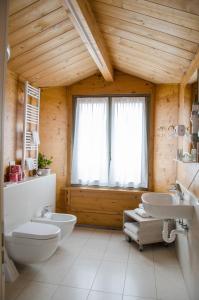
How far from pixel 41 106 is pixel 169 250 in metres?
2.93

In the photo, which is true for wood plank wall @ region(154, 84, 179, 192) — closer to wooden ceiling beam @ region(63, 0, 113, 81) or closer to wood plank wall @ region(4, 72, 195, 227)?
wood plank wall @ region(4, 72, 195, 227)

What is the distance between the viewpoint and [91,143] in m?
3.90

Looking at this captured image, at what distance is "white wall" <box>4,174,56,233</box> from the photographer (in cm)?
249

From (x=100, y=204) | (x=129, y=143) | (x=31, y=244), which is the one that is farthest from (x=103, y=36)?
(x=100, y=204)

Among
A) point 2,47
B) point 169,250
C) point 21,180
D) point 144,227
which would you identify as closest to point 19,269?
point 21,180

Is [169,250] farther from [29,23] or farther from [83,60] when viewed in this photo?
[29,23]

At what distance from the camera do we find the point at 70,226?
289 cm

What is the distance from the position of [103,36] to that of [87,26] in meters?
0.59

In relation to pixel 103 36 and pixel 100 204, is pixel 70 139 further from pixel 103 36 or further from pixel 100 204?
pixel 103 36

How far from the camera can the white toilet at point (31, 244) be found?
2256 millimetres

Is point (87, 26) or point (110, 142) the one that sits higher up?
point (87, 26)

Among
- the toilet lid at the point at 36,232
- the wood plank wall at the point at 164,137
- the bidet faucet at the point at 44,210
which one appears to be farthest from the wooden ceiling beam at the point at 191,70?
the bidet faucet at the point at 44,210

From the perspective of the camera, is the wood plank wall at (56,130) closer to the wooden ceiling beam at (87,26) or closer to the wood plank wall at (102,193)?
the wood plank wall at (102,193)

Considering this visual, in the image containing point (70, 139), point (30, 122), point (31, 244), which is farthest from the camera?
point (70, 139)
